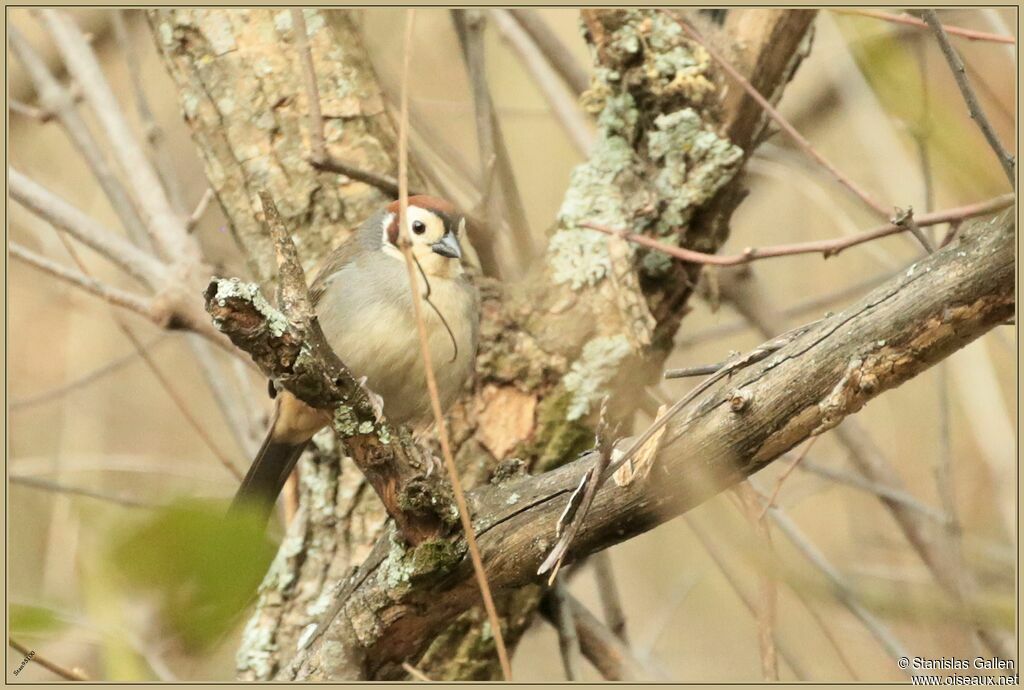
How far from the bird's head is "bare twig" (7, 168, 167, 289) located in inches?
33.8

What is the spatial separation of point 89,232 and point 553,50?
1.81 m

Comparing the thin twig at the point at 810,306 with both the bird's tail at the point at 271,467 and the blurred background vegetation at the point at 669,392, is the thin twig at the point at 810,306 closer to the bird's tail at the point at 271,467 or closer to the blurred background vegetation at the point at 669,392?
the blurred background vegetation at the point at 669,392

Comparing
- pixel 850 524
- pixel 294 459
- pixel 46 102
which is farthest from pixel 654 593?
pixel 46 102

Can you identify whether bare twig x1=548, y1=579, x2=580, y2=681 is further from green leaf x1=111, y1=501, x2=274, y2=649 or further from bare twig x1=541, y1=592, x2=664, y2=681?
green leaf x1=111, y1=501, x2=274, y2=649

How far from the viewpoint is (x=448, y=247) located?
3.26 m

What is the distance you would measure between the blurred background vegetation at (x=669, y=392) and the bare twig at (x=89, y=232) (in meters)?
0.65

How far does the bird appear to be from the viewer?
3.09 meters

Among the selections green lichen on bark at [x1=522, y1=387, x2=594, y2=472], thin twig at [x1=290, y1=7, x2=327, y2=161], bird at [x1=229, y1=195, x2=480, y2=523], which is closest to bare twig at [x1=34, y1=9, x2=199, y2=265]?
bird at [x1=229, y1=195, x2=480, y2=523]

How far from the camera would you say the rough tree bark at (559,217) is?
3.22 meters

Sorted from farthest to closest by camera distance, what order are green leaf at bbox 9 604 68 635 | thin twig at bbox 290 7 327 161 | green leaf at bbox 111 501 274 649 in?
thin twig at bbox 290 7 327 161 → green leaf at bbox 9 604 68 635 → green leaf at bbox 111 501 274 649

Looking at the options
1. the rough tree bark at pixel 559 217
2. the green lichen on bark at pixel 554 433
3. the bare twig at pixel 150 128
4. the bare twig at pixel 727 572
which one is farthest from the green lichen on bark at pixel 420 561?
the bare twig at pixel 150 128

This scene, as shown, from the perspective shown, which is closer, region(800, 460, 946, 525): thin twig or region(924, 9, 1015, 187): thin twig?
region(924, 9, 1015, 187): thin twig

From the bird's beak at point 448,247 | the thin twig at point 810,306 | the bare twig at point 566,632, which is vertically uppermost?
the bird's beak at point 448,247

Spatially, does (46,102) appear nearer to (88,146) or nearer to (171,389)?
(88,146)
